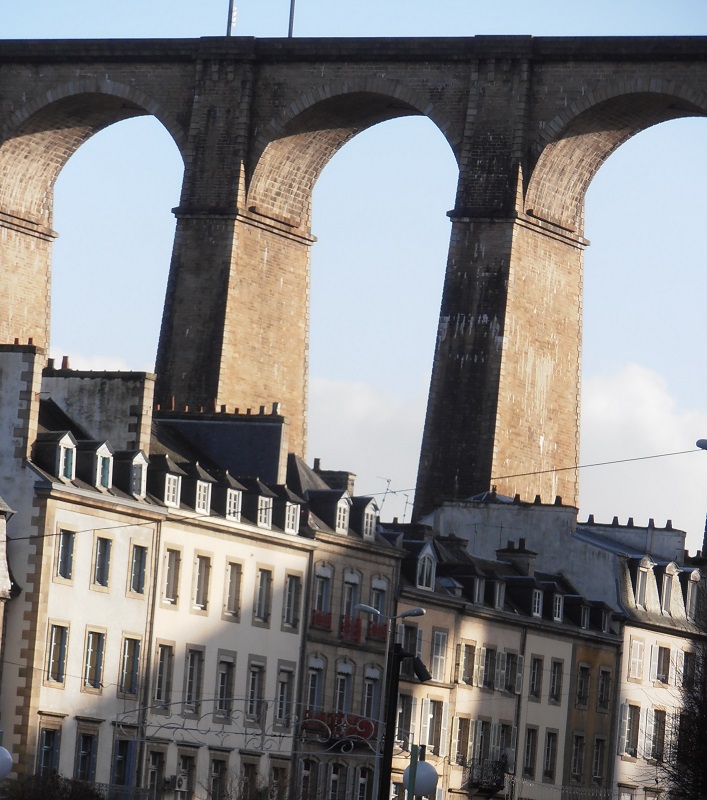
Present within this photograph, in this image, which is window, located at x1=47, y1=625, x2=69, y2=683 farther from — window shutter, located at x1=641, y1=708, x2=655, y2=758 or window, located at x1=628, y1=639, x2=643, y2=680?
window shutter, located at x1=641, y1=708, x2=655, y2=758

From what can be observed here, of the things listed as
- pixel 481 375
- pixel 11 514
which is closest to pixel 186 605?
pixel 11 514

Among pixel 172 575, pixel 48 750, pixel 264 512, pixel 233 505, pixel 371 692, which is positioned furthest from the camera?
pixel 371 692

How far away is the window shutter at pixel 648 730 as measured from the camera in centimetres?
8319

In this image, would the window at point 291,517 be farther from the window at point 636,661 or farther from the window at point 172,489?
the window at point 636,661

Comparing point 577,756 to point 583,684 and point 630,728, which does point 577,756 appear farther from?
point 630,728

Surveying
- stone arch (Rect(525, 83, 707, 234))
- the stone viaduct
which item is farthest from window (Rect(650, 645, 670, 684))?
stone arch (Rect(525, 83, 707, 234))

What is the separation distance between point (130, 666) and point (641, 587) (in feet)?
79.0

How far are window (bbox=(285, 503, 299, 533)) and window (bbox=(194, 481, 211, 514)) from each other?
2974mm

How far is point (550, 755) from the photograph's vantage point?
263ft

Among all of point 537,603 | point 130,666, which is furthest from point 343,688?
point 537,603

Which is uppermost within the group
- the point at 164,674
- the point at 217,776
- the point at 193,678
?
the point at 164,674

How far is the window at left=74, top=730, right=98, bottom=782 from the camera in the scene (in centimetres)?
6166

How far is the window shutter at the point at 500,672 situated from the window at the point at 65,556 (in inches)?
761

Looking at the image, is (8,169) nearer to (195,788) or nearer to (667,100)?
(667,100)
